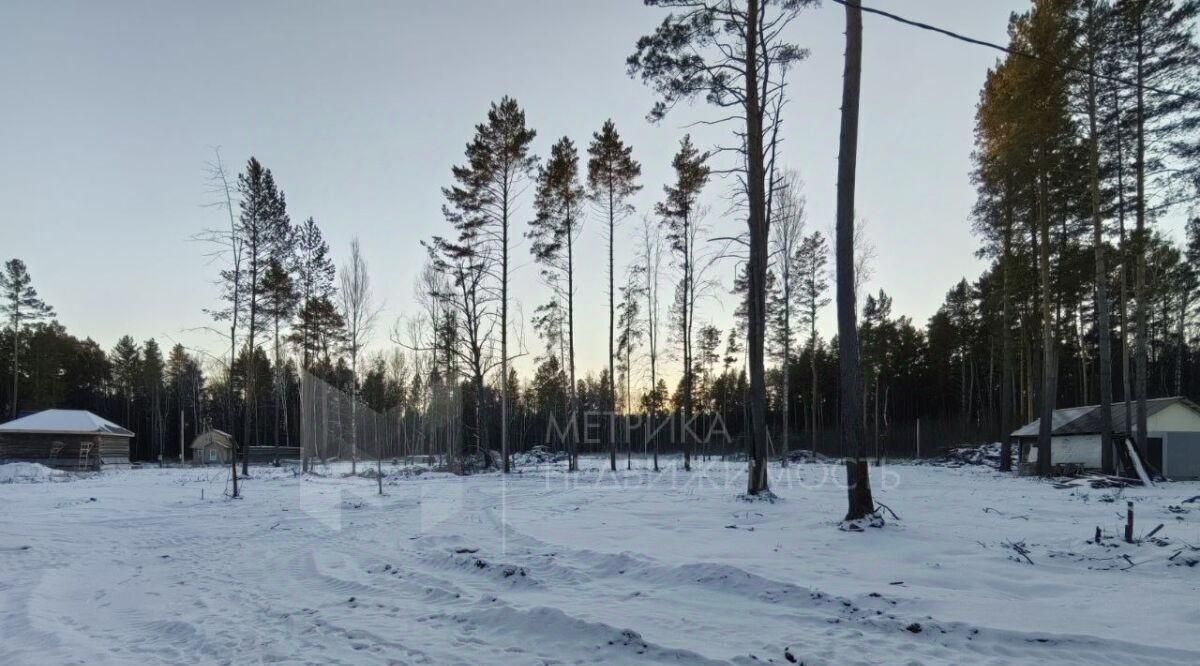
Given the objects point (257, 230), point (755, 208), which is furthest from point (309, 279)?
point (755, 208)

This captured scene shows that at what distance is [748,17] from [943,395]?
49230 millimetres

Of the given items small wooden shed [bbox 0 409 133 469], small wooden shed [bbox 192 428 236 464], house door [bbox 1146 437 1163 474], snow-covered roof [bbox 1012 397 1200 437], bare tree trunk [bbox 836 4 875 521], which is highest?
bare tree trunk [bbox 836 4 875 521]

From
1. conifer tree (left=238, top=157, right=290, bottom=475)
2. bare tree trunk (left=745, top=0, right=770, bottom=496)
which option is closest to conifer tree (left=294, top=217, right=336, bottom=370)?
conifer tree (left=238, top=157, right=290, bottom=475)

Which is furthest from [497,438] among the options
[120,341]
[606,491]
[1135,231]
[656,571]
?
[656,571]

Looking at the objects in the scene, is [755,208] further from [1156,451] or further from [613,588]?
[1156,451]

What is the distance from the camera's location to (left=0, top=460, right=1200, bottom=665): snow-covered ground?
4.03m

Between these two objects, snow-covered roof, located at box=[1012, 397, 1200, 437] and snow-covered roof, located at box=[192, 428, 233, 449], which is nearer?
snow-covered roof, located at box=[1012, 397, 1200, 437]

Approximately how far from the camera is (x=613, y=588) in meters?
5.66

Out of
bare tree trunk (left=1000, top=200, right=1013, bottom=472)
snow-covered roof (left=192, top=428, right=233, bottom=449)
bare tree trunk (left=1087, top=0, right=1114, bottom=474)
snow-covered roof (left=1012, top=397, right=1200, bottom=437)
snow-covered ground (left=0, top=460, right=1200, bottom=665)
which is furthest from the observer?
snow-covered roof (left=192, top=428, right=233, bottom=449)

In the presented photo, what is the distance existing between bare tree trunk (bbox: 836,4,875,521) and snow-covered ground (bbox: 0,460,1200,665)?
1.42 meters

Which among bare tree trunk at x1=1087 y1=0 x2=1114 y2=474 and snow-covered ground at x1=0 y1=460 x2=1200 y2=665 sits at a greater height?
bare tree trunk at x1=1087 y1=0 x2=1114 y2=474

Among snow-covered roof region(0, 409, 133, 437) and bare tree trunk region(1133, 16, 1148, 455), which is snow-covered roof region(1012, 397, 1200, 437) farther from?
snow-covered roof region(0, 409, 133, 437)

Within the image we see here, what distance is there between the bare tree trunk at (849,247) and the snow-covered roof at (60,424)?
38502mm

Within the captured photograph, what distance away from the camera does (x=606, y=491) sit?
52.5 ft
